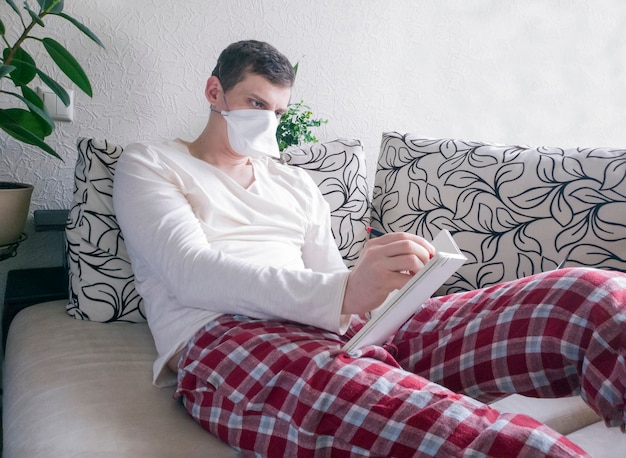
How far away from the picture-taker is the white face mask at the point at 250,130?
3.54 feet

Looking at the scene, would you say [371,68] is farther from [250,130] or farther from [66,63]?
[66,63]

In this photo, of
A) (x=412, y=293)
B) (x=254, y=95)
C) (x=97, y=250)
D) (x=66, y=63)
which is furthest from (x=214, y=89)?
(x=412, y=293)

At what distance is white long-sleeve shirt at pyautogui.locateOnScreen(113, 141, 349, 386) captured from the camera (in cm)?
79

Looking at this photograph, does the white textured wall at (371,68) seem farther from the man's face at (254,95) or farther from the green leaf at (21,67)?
the man's face at (254,95)

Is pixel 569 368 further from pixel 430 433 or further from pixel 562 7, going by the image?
pixel 562 7

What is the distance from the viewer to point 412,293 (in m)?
0.63

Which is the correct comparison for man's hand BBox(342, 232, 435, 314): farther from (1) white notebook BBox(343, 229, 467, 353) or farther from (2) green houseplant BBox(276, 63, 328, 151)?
(2) green houseplant BBox(276, 63, 328, 151)

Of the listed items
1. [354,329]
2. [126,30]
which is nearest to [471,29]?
[126,30]

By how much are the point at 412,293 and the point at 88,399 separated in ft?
1.70

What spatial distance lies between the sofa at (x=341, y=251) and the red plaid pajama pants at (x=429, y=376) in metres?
0.09

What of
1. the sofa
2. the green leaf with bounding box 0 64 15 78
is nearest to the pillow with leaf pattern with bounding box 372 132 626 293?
the sofa

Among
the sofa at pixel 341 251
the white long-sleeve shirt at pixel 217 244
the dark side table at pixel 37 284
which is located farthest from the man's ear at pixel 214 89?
the dark side table at pixel 37 284

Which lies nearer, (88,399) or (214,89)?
(88,399)

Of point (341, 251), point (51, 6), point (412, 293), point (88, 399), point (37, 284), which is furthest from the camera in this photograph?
point (341, 251)
